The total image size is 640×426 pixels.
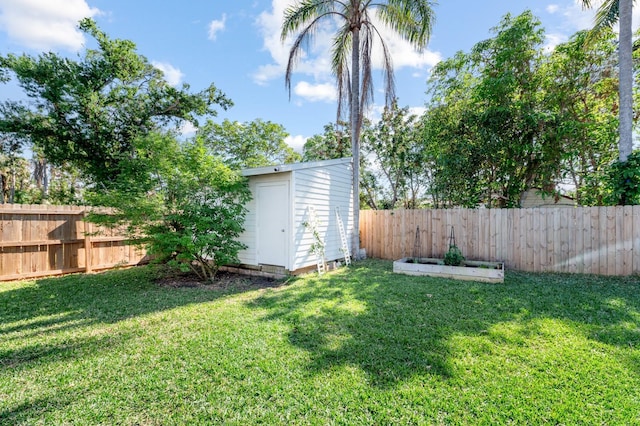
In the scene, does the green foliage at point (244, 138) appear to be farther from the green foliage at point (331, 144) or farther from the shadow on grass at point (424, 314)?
the shadow on grass at point (424, 314)

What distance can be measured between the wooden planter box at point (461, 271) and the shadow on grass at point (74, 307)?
11.2 ft

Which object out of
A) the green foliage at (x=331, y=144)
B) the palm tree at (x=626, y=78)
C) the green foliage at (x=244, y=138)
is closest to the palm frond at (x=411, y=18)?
the palm tree at (x=626, y=78)

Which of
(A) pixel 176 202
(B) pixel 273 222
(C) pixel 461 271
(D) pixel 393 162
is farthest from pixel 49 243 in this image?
(D) pixel 393 162

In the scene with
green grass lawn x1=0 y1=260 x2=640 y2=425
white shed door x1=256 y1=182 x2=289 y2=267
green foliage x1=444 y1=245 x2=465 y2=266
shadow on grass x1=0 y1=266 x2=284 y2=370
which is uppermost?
white shed door x1=256 y1=182 x2=289 y2=267

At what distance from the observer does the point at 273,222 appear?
248 inches

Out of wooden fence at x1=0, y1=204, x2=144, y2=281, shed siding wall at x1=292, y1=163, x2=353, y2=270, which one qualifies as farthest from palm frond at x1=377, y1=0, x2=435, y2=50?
wooden fence at x1=0, y1=204, x2=144, y2=281

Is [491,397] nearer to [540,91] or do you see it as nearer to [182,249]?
[182,249]

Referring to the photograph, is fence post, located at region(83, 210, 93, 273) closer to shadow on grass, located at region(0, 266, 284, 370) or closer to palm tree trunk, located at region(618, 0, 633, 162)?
shadow on grass, located at region(0, 266, 284, 370)

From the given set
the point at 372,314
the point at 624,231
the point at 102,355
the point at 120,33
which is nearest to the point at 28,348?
the point at 102,355

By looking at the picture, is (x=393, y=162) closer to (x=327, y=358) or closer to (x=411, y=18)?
(x=411, y=18)

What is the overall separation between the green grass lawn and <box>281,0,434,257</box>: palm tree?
5472mm

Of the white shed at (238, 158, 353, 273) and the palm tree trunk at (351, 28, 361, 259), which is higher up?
the palm tree trunk at (351, 28, 361, 259)

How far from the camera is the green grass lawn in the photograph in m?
2.01

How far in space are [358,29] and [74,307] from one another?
874 centimetres
